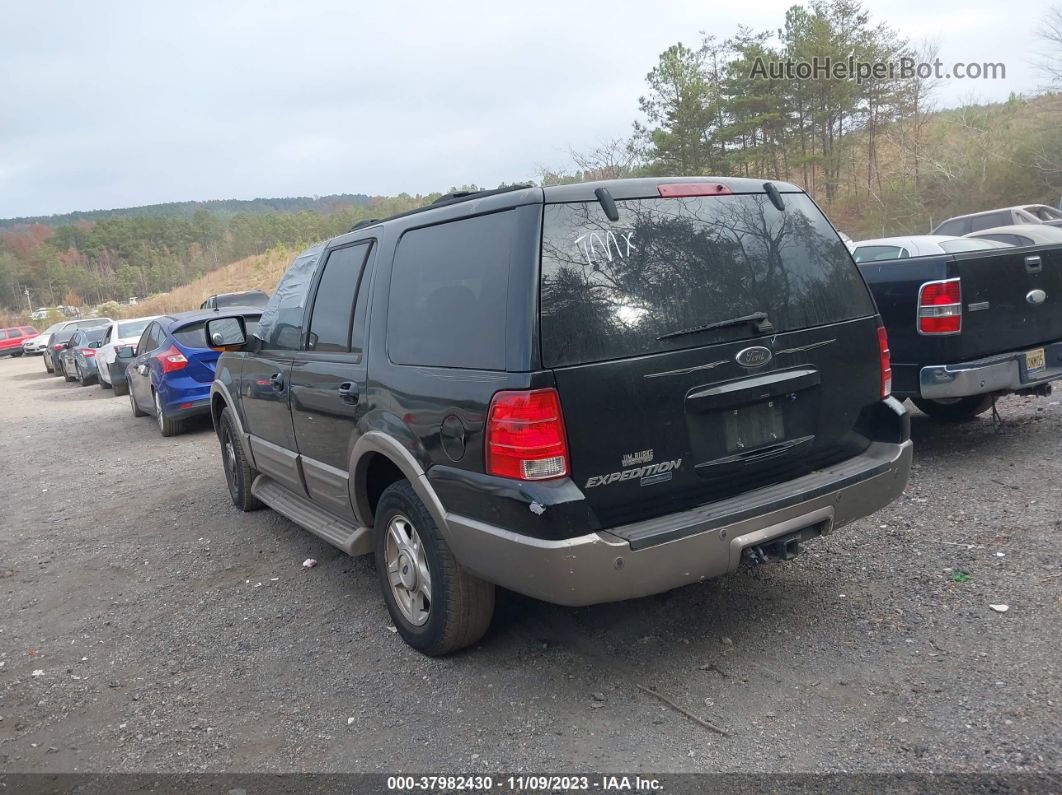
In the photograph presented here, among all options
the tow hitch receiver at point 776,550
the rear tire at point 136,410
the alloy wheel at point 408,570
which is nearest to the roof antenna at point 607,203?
the tow hitch receiver at point 776,550

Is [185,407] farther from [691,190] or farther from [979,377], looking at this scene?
[979,377]

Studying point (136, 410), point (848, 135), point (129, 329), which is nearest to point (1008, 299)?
point (136, 410)

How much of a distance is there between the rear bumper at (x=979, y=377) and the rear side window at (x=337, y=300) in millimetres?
3862

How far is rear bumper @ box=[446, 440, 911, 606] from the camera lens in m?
3.00

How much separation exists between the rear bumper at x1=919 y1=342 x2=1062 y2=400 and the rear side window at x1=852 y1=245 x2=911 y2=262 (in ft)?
10.7

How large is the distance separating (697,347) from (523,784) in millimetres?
1728

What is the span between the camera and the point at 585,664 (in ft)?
11.8

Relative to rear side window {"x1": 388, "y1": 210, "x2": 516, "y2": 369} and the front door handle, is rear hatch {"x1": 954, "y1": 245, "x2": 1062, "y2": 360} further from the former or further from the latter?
the front door handle

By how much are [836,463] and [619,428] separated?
1.23 meters

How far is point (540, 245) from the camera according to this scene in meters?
3.12

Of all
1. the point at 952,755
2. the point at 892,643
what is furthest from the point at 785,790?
the point at 892,643

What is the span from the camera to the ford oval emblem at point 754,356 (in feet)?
11.0

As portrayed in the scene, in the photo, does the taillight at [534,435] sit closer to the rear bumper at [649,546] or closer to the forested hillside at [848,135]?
the rear bumper at [649,546]

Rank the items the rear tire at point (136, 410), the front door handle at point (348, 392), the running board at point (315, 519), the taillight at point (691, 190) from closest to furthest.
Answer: the taillight at point (691, 190), the front door handle at point (348, 392), the running board at point (315, 519), the rear tire at point (136, 410)
